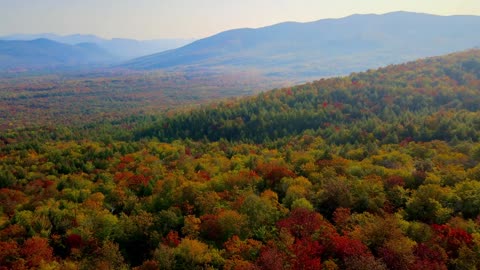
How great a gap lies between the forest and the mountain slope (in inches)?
64.1

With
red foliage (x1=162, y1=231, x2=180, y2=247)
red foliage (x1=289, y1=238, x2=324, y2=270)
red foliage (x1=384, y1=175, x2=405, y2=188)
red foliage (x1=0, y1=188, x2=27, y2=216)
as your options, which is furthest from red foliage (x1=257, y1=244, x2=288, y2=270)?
red foliage (x1=0, y1=188, x2=27, y2=216)

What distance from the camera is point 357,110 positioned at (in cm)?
12600

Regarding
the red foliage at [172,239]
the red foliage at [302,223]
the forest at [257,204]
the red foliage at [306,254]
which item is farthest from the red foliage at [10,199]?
the red foliage at [306,254]

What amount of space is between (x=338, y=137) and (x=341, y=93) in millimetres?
48216

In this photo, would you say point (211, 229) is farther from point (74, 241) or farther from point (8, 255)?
point (8, 255)

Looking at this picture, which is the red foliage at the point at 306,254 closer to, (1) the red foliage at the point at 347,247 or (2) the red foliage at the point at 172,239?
(1) the red foliage at the point at 347,247

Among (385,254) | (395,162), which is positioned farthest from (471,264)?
(395,162)

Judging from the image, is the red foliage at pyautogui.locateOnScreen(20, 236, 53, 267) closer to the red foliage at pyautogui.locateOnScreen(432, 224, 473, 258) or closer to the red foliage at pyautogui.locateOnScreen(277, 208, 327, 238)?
the red foliage at pyautogui.locateOnScreen(277, 208, 327, 238)

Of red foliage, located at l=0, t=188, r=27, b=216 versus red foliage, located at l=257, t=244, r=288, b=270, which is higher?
red foliage, located at l=257, t=244, r=288, b=270

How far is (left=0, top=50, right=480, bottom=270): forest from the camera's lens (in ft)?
121

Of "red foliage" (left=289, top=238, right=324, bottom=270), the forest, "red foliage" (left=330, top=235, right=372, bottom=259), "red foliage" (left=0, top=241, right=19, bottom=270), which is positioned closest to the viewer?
"red foliage" (left=289, top=238, right=324, bottom=270)

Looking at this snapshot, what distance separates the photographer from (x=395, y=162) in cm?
6266

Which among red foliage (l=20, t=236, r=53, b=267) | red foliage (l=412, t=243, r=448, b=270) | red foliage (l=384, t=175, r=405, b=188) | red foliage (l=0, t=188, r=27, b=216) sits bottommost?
red foliage (l=0, t=188, r=27, b=216)

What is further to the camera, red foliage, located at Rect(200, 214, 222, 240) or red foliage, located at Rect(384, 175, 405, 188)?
red foliage, located at Rect(384, 175, 405, 188)
